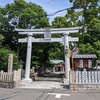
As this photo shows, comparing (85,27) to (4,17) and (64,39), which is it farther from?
(4,17)

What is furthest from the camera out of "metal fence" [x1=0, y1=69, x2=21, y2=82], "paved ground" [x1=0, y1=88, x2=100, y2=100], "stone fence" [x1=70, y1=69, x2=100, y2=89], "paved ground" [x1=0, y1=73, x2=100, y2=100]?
"metal fence" [x1=0, y1=69, x2=21, y2=82]

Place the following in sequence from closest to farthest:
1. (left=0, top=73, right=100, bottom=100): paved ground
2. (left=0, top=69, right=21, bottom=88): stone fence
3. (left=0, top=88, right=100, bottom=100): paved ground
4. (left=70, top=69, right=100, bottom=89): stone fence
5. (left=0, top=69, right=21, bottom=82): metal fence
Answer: (left=0, top=88, right=100, bottom=100): paved ground
(left=0, top=73, right=100, bottom=100): paved ground
(left=70, top=69, right=100, bottom=89): stone fence
(left=0, top=69, right=21, bottom=88): stone fence
(left=0, top=69, right=21, bottom=82): metal fence

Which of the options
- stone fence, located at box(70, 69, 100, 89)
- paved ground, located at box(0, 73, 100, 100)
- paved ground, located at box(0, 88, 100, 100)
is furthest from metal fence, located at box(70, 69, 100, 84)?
paved ground, located at box(0, 88, 100, 100)

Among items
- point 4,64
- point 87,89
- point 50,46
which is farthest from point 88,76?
point 50,46

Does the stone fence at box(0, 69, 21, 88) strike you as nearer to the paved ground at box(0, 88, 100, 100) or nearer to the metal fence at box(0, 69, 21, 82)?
the metal fence at box(0, 69, 21, 82)

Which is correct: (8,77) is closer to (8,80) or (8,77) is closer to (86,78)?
(8,80)

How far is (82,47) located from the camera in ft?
68.3

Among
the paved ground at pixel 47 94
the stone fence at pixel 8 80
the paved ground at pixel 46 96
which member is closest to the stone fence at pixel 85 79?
the paved ground at pixel 47 94

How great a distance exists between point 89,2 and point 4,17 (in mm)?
12545

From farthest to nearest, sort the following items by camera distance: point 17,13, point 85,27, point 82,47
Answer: point 17,13
point 85,27
point 82,47

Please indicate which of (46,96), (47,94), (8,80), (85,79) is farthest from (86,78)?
(8,80)

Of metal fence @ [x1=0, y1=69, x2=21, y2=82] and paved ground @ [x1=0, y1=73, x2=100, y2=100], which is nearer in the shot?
paved ground @ [x1=0, y1=73, x2=100, y2=100]

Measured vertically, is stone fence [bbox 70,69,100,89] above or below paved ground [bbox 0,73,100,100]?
above

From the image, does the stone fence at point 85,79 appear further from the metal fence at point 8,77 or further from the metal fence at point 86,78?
the metal fence at point 8,77
